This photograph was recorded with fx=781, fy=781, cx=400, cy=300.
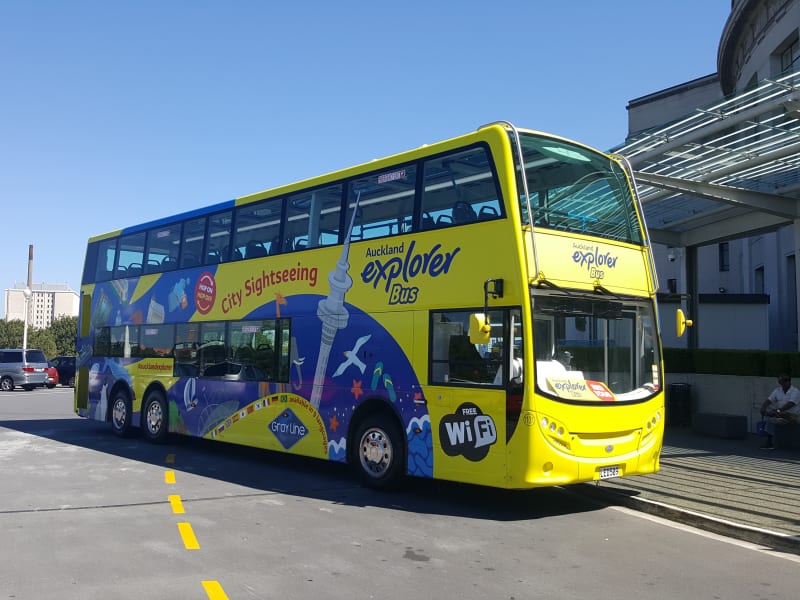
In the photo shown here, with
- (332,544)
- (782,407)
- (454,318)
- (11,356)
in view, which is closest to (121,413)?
(454,318)

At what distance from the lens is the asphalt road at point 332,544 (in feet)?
19.6

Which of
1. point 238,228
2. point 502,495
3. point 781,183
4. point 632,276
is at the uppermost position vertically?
point 781,183

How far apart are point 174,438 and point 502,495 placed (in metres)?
8.10

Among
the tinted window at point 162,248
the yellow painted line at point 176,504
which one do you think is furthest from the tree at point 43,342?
the yellow painted line at point 176,504

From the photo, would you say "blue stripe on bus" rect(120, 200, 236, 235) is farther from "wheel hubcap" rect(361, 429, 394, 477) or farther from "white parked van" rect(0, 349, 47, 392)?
"white parked van" rect(0, 349, 47, 392)

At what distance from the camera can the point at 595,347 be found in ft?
29.6

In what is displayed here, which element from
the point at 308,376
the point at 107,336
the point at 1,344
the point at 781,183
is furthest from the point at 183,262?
the point at 1,344

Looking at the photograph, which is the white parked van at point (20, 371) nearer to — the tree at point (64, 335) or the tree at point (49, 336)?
the tree at point (49, 336)

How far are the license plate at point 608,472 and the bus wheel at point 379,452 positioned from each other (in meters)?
2.45

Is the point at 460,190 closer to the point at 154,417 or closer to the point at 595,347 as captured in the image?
the point at 595,347

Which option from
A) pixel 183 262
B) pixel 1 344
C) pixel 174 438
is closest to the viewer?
pixel 183 262

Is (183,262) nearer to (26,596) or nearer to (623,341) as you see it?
(623,341)

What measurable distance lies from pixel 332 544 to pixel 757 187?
1492 cm

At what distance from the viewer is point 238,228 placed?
1320 centimetres
